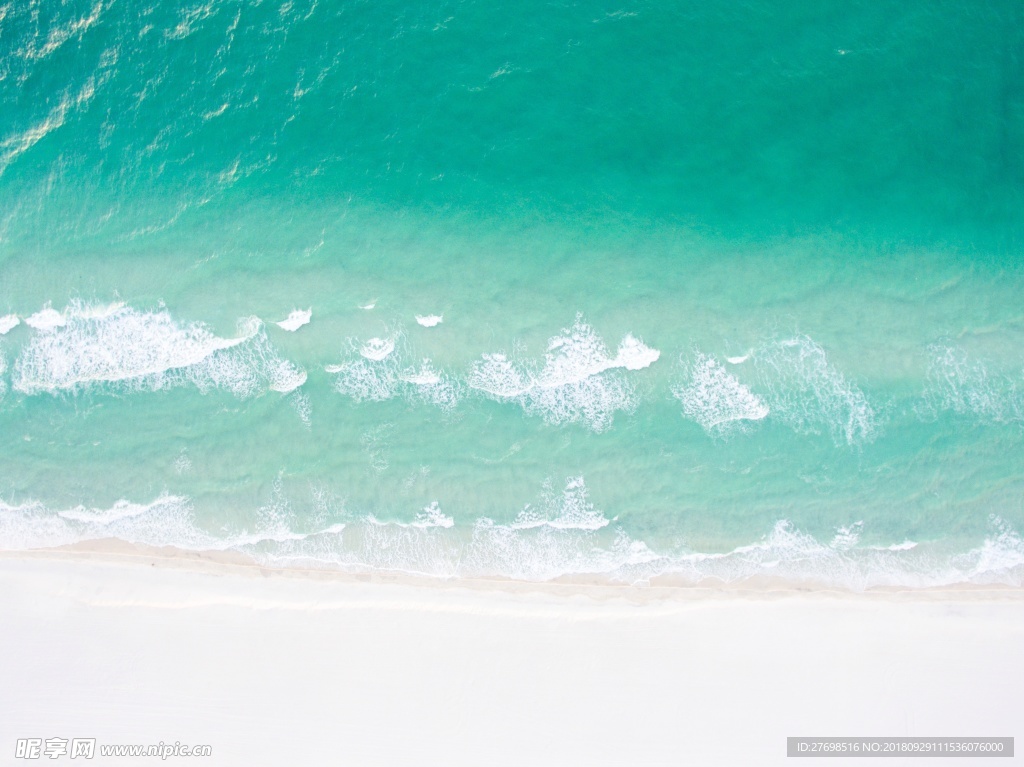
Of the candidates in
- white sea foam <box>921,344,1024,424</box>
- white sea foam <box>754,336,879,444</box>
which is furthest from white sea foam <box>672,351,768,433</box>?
white sea foam <box>921,344,1024,424</box>

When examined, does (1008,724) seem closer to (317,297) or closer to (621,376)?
(621,376)

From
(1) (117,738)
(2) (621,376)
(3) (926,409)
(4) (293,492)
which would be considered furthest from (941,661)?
(1) (117,738)

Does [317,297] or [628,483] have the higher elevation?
[317,297]

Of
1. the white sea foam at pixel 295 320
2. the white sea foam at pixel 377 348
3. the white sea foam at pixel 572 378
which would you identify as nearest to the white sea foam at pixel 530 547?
the white sea foam at pixel 572 378

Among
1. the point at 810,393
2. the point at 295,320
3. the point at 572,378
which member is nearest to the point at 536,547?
the point at 572,378

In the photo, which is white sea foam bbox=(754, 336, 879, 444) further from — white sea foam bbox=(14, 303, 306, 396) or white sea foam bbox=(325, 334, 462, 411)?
white sea foam bbox=(14, 303, 306, 396)

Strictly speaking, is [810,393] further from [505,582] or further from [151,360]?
[151,360]
